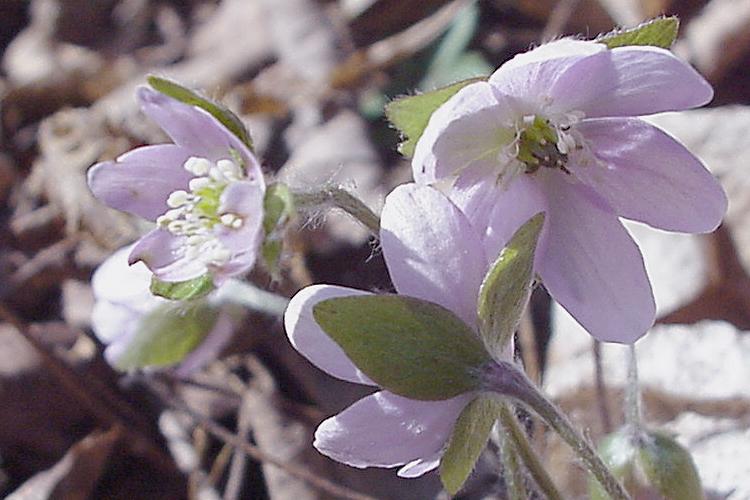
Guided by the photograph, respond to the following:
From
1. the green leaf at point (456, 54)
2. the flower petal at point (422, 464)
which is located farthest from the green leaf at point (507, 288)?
the green leaf at point (456, 54)

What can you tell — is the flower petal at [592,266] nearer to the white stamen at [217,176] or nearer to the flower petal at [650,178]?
the flower petal at [650,178]

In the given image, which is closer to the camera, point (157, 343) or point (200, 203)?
point (200, 203)

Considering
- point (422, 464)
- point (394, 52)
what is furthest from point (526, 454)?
point (394, 52)

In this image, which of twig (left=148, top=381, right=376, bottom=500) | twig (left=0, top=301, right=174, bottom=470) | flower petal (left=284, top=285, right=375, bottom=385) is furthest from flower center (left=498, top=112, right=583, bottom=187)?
twig (left=0, top=301, right=174, bottom=470)

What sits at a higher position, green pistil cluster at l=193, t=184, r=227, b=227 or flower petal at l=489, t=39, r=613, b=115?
flower petal at l=489, t=39, r=613, b=115

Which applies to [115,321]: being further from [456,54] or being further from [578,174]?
[456,54]

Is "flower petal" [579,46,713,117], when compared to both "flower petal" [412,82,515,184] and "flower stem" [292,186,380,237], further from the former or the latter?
"flower stem" [292,186,380,237]
